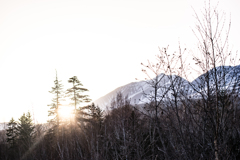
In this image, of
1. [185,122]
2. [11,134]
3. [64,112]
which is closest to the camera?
[185,122]

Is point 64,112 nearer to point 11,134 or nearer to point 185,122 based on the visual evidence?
point 11,134

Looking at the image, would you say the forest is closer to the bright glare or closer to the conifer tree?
the bright glare

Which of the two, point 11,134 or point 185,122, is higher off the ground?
point 185,122

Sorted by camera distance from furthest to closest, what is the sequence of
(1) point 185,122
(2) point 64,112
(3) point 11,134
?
(3) point 11,134
(2) point 64,112
(1) point 185,122

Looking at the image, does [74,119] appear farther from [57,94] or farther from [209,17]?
[209,17]

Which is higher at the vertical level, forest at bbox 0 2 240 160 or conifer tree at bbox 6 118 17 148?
forest at bbox 0 2 240 160

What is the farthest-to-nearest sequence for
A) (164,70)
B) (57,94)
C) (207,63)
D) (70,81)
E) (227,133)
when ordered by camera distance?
(57,94) → (70,81) → (164,70) → (227,133) → (207,63)

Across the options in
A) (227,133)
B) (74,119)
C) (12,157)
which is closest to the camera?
(227,133)

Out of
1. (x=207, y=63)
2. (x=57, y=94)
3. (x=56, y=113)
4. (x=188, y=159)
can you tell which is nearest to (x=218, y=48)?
(x=207, y=63)

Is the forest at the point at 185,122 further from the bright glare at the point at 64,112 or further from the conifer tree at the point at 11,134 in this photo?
the conifer tree at the point at 11,134

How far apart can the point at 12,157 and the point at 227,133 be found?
3218 cm

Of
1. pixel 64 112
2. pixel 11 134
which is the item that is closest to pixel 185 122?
pixel 64 112

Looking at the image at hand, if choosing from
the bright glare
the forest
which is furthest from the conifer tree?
the forest

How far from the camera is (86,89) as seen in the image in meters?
21.0
